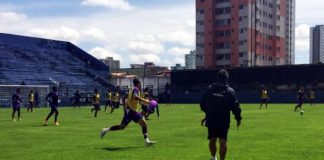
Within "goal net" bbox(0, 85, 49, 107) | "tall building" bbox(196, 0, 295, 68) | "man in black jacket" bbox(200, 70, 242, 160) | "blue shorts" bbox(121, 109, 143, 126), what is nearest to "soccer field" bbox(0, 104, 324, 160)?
"blue shorts" bbox(121, 109, 143, 126)

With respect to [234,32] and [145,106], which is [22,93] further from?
[234,32]

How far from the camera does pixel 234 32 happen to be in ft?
346

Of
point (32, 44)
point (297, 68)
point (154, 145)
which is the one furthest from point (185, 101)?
point (154, 145)

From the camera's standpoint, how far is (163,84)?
7819cm

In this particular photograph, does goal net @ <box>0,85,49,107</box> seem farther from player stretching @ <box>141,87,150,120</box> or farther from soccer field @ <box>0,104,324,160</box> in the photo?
soccer field @ <box>0,104,324,160</box>

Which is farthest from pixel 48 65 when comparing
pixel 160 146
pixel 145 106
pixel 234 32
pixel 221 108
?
pixel 221 108

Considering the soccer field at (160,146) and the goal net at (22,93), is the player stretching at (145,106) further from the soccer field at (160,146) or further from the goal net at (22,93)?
the goal net at (22,93)

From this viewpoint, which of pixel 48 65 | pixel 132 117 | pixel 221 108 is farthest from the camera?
pixel 48 65

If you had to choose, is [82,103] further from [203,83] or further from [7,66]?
[203,83]

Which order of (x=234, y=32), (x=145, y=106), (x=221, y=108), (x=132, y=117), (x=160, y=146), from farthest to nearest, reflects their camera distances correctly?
(x=234, y=32)
(x=145, y=106)
(x=132, y=117)
(x=160, y=146)
(x=221, y=108)

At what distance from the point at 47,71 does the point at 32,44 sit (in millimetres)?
7727

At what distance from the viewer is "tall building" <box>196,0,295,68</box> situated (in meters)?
104

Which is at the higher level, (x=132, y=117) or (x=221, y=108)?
(x=221, y=108)

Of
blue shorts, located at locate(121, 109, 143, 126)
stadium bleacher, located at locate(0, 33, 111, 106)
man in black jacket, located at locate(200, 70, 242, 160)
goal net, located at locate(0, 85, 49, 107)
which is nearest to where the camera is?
man in black jacket, located at locate(200, 70, 242, 160)
